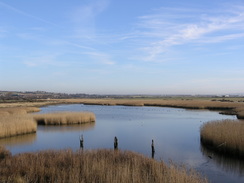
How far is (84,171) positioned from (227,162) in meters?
7.37

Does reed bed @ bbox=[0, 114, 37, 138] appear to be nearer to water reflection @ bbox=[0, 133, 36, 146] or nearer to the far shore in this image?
water reflection @ bbox=[0, 133, 36, 146]

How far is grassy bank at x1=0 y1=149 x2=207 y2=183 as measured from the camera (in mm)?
7419

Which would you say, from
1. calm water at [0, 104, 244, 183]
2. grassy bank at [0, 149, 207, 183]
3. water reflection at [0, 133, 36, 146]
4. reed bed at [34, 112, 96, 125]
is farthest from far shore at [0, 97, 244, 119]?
grassy bank at [0, 149, 207, 183]

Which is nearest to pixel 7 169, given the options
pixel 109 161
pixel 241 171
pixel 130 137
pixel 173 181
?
pixel 109 161

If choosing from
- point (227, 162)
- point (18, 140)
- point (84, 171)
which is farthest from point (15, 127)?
point (227, 162)

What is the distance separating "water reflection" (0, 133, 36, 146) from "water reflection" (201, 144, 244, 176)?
35.6 feet

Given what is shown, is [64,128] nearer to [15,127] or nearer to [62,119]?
[62,119]

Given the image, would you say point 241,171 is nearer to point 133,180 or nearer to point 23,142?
point 133,180

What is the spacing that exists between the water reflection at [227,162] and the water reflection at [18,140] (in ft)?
35.6

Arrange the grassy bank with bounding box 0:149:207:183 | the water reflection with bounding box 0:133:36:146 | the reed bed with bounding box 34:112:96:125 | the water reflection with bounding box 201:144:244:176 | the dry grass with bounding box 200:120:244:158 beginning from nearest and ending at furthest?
the grassy bank with bounding box 0:149:207:183 < the water reflection with bounding box 201:144:244:176 < the dry grass with bounding box 200:120:244:158 < the water reflection with bounding box 0:133:36:146 < the reed bed with bounding box 34:112:96:125

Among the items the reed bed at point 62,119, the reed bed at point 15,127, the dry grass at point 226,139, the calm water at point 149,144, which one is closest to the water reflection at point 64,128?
the calm water at point 149,144

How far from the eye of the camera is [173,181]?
7180mm

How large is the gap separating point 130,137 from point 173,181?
1183 cm

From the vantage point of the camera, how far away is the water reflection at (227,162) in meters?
11.5
